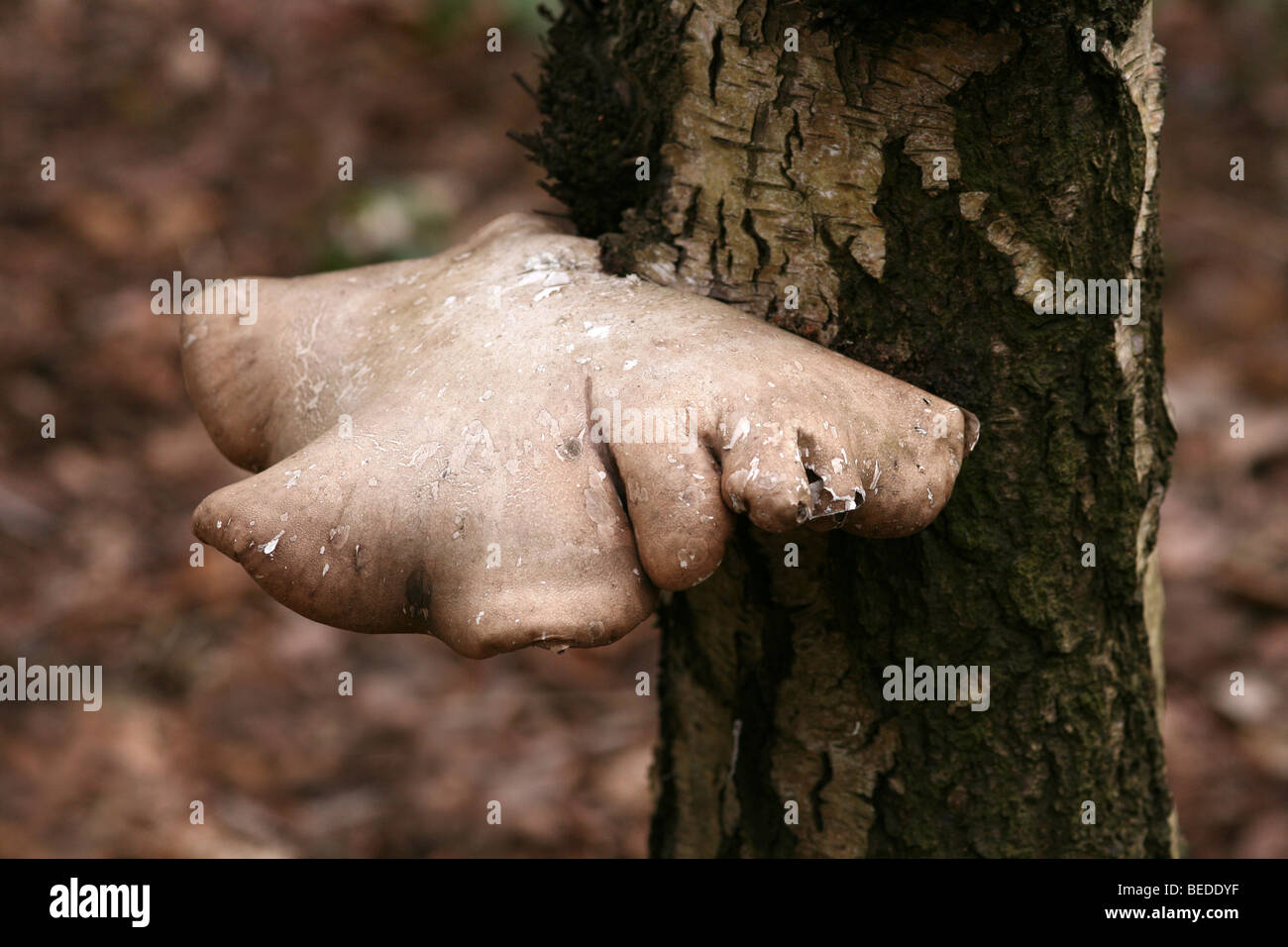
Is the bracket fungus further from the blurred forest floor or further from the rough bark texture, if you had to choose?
the blurred forest floor

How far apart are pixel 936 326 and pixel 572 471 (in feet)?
2.18

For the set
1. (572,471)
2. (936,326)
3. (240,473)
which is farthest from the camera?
(240,473)

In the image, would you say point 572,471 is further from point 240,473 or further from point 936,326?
point 240,473

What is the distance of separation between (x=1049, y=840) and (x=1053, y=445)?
772 millimetres

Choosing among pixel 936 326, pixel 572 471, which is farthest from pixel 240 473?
pixel 936 326

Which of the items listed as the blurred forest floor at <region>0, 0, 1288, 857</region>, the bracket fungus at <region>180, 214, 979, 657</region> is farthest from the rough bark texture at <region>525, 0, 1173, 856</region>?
the blurred forest floor at <region>0, 0, 1288, 857</region>

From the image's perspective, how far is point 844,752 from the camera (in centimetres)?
210

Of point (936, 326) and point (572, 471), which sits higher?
point (936, 326)

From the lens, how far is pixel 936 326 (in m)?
1.79

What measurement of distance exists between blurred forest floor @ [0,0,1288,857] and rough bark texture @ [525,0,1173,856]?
190 centimetres

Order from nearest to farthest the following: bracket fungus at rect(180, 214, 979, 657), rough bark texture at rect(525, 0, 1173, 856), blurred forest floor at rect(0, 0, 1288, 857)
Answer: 1. bracket fungus at rect(180, 214, 979, 657)
2. rough bark texture at rect(525, 0, 1173, 856)
3. blurred forest floor at rect(0, 0, 1288, 857)

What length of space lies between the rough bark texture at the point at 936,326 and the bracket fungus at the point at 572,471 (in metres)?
0.16

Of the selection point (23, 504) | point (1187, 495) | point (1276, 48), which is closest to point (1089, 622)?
→ point (1187, 495)

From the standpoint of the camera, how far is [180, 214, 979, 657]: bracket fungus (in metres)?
1.51
